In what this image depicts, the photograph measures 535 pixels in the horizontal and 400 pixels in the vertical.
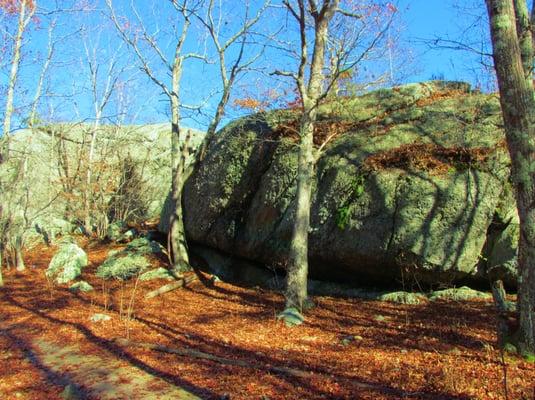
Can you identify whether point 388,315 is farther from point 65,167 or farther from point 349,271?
point 65,167

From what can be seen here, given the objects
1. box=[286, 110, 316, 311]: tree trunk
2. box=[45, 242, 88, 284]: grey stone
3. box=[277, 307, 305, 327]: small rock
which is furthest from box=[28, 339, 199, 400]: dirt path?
box=[45, 242, 88, 284]: grey stone

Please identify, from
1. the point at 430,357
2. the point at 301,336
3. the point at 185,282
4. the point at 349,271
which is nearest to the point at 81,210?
the point at 185,282

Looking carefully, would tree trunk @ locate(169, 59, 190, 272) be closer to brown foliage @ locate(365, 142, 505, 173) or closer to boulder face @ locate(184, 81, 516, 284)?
boulder face @ locate(184, 81, 516, 284)

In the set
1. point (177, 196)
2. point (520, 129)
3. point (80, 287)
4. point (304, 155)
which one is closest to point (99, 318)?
point (80, 287)

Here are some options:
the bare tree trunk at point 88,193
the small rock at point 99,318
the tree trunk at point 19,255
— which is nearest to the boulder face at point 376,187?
the small rock at point 99,318

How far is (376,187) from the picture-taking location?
9984mm

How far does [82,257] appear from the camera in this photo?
15.1 m

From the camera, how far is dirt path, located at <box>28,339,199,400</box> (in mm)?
5121

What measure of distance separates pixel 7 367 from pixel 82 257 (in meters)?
8.96

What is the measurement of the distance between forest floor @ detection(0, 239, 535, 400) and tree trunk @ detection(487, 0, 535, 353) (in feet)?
2.73

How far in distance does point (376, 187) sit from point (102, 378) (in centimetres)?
675

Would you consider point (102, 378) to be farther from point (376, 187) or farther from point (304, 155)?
point (376, 187)

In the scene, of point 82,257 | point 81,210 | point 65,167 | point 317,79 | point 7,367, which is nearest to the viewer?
point 7,367

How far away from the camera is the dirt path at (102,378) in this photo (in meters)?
5.12
